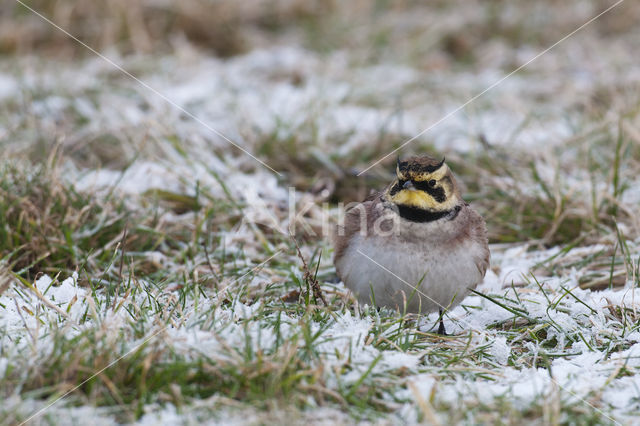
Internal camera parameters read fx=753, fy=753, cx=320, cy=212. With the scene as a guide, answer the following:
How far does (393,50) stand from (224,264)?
499 cm

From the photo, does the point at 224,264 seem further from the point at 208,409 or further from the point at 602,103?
the point at 602,103

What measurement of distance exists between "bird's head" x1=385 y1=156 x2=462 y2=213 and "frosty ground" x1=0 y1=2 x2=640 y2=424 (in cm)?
56

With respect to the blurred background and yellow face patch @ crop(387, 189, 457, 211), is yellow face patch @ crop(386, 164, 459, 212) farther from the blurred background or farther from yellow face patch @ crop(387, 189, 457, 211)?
the blurred background

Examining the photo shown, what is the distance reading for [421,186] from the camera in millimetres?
3982

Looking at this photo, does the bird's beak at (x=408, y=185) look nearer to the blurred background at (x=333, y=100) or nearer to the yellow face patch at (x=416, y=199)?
the yellow face patch at (x=416, y=199)

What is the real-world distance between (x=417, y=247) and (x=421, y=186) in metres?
0.33

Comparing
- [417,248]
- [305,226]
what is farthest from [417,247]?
[305,226]

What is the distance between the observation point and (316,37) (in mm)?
8953

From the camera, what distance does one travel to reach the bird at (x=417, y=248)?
388cm

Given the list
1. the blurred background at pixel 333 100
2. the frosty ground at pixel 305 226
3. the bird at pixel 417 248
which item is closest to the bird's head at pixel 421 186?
the bird at pixel 417 248

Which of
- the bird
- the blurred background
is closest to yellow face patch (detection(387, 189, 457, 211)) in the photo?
the bird

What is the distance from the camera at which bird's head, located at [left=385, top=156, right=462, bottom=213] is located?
3939 mm

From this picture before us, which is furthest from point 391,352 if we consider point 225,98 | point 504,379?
point 225,98

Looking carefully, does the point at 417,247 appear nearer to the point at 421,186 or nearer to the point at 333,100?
the point at 421,186
